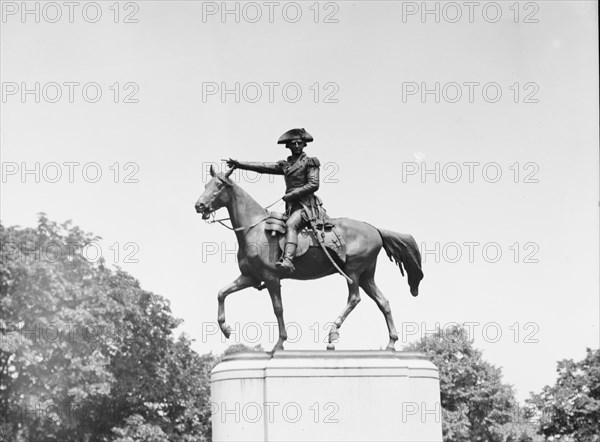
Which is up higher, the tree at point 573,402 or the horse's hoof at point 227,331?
the horse's hoof at point 227,331

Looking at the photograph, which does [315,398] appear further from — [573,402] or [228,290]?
[573,402]

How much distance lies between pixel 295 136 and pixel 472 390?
46.1 m

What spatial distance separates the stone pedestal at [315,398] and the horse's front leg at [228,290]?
553 millimetres

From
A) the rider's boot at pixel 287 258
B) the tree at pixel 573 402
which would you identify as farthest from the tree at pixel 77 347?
the rider's boot at pixel 287 258

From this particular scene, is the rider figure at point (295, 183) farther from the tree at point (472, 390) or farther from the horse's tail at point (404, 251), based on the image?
the tree at point (472, 390)

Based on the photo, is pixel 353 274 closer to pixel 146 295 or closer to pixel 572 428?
pixel 146 295

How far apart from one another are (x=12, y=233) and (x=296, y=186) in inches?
919

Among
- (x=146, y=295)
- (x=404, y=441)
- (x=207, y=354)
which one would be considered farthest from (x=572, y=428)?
(x=404, y=441)

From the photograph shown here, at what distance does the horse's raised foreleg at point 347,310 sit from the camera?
20016 mm

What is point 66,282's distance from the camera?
40938 mm

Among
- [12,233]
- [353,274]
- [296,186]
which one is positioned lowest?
[353,274]

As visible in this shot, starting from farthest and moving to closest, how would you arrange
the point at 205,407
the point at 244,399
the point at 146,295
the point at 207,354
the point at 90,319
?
the point at 207,354 < the point at 205,407 < the point at 146,295 < the point at 90,319 < the point at 244,399

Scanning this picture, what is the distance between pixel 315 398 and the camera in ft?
63.3

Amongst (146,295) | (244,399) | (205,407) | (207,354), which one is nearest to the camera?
(244,399)
